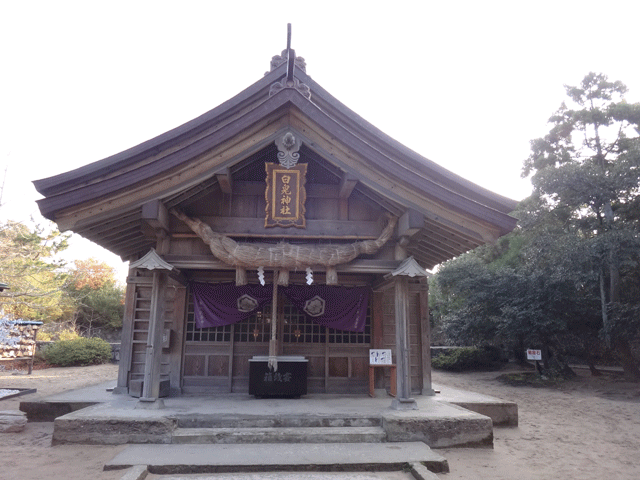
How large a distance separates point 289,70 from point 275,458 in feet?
20.7

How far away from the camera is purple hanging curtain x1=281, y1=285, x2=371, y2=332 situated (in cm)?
926

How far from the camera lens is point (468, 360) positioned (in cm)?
2305

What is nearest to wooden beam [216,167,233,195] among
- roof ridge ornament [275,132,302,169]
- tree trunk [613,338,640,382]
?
roof ridge ornament [275,132,302,169]

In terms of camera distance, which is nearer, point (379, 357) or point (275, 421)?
point (275, 421)

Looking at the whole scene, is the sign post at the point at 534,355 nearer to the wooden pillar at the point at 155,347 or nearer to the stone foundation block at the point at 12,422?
the wooden pillar at the point at 155,347

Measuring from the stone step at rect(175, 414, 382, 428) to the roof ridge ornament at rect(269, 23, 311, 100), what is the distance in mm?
5382

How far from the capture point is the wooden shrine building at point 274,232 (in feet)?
23.3

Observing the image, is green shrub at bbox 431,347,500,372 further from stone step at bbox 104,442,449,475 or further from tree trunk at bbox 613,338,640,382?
stone step at bbox 104,442,449,475

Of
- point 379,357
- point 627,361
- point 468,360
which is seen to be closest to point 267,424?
point 379,357

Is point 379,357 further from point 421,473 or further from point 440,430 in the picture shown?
point 421,473

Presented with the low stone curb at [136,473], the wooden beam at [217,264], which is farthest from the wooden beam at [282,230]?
the low stone curb at [136,473]

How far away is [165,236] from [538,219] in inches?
756

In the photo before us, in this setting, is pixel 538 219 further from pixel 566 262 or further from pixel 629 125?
pixel 629 125

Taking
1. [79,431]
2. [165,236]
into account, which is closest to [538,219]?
[165,236]
